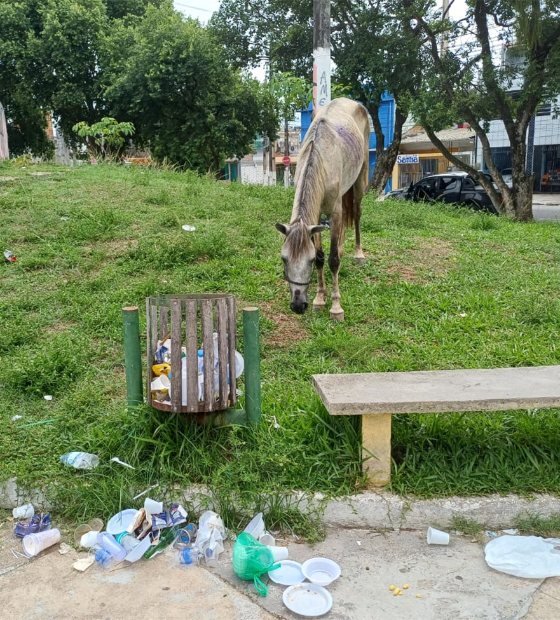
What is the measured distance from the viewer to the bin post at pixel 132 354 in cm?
359

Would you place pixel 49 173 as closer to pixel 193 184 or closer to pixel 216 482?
pixel 193 184

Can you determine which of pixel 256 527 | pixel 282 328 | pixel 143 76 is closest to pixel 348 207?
pixel 282 328

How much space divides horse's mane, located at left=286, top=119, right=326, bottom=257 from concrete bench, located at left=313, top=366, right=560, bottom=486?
1548 mm

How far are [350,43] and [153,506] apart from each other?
1652cm

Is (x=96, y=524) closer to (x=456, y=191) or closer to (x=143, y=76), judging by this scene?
(x=456, y=191)

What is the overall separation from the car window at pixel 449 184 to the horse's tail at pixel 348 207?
11.0 meters

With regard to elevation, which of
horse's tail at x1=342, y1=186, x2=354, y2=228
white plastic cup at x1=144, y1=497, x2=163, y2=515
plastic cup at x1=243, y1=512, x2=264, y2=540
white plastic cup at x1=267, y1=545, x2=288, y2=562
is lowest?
white plastic cup at x1=267, y1=545, x2=288, y2=562

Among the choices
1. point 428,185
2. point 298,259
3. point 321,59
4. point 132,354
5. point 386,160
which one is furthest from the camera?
point 386,160

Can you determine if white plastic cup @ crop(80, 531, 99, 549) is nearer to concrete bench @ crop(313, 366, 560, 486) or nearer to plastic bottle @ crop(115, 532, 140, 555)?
plastic bottle @ crop(115, 532, 140, 555)

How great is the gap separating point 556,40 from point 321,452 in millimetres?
12153

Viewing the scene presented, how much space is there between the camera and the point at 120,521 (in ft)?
10.1

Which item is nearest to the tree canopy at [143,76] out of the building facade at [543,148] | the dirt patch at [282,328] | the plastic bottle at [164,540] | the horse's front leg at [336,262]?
the horse's front leg at [336,262]

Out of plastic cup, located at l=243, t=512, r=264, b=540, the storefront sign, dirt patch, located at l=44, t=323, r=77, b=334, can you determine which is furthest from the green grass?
the storefront sign

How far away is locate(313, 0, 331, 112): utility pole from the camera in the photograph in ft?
30.0
